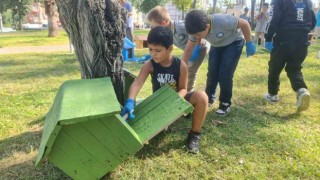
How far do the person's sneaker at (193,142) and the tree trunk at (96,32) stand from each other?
0.84 metres

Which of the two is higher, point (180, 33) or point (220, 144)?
point (180, 33)

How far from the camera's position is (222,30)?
3.14 meters

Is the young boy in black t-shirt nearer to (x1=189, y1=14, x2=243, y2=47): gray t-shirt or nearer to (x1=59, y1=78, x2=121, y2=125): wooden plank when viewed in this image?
(x1=59, y1=78, x2=121, y2=125): wooden plank

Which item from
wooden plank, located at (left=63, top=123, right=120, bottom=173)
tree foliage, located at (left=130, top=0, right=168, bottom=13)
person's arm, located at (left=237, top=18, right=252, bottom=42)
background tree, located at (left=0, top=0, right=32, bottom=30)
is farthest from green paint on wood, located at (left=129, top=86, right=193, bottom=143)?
tree foliage, located at (left=130, top=0, right=168, bottom=13)

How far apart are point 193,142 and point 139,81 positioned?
0.70m

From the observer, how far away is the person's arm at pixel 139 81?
244 cm

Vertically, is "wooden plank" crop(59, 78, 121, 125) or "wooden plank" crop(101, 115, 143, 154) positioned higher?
"wooden plank" crop(59, 78, 121, 125)

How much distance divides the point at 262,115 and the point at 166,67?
1.43 meters

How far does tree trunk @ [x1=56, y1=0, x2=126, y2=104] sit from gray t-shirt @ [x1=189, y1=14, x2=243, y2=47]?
3.45 ft

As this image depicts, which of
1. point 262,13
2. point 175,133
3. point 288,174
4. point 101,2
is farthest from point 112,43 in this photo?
point 262,13

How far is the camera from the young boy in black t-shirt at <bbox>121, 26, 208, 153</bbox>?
7.96 feet

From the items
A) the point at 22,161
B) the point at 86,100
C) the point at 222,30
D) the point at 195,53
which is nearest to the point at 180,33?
the point at 195,53

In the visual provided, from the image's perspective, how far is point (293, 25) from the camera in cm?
338

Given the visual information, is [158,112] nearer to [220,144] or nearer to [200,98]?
[200,98]
